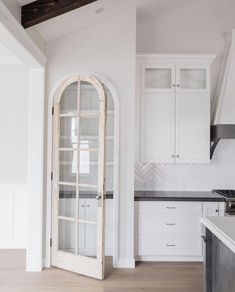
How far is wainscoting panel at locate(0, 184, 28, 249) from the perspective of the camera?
412cm

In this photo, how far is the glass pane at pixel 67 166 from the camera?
3502mm

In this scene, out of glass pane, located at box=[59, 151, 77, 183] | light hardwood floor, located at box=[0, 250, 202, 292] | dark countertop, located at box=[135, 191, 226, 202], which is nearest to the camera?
light hardwood floor, located at box=[0, 250, 202, 292]

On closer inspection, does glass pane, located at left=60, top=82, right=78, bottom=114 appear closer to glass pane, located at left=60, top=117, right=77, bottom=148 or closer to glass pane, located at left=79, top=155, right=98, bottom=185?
glass pane, located at left=60, top=117, right=77, bottom=148

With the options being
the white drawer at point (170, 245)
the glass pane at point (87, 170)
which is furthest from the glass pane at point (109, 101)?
the white drawer at point (170, 245)

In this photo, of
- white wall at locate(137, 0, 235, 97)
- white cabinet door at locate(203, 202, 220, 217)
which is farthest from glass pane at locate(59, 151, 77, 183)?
white wall at locate(137, 0, 235, 97)

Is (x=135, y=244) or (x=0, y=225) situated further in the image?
(x=0, y=225)

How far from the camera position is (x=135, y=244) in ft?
12.0

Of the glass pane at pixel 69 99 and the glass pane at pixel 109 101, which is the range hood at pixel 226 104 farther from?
the glass pane at pixel 69 99

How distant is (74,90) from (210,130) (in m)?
1.86

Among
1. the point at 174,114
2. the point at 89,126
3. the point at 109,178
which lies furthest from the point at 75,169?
the point at 174,114

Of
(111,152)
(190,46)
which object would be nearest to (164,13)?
(190,46)

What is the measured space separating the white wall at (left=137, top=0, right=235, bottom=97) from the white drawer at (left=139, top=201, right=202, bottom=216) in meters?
1.82

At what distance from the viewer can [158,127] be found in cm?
385

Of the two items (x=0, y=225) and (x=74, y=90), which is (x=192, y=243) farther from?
(x=0, y=225)
